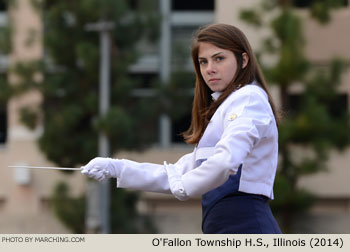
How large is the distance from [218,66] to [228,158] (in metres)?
0.42

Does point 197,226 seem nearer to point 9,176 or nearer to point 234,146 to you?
point 9,176

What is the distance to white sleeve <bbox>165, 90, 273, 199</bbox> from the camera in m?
2.18

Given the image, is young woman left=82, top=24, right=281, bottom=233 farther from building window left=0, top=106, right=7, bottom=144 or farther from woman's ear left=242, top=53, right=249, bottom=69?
building window left=0, top=106, right=7, bottom=144

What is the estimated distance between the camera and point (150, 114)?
11.8m

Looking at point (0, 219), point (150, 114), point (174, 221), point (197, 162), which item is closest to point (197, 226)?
point (174, 221)

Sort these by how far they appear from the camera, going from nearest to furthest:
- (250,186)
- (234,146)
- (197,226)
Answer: (234,146) < (250,186) < (197,226)

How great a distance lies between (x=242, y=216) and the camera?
2.37 m

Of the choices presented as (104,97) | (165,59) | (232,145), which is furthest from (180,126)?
(232,145)

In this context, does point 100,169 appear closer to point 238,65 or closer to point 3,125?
point 238,65

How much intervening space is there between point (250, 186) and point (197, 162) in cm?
21

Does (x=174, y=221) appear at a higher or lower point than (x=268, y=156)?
lower

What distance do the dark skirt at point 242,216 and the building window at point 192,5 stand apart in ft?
38.0

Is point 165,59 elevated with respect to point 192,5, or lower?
lower

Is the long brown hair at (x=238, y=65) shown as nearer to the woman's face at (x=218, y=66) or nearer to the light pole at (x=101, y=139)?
the woman's face at (x=218, y=66)
